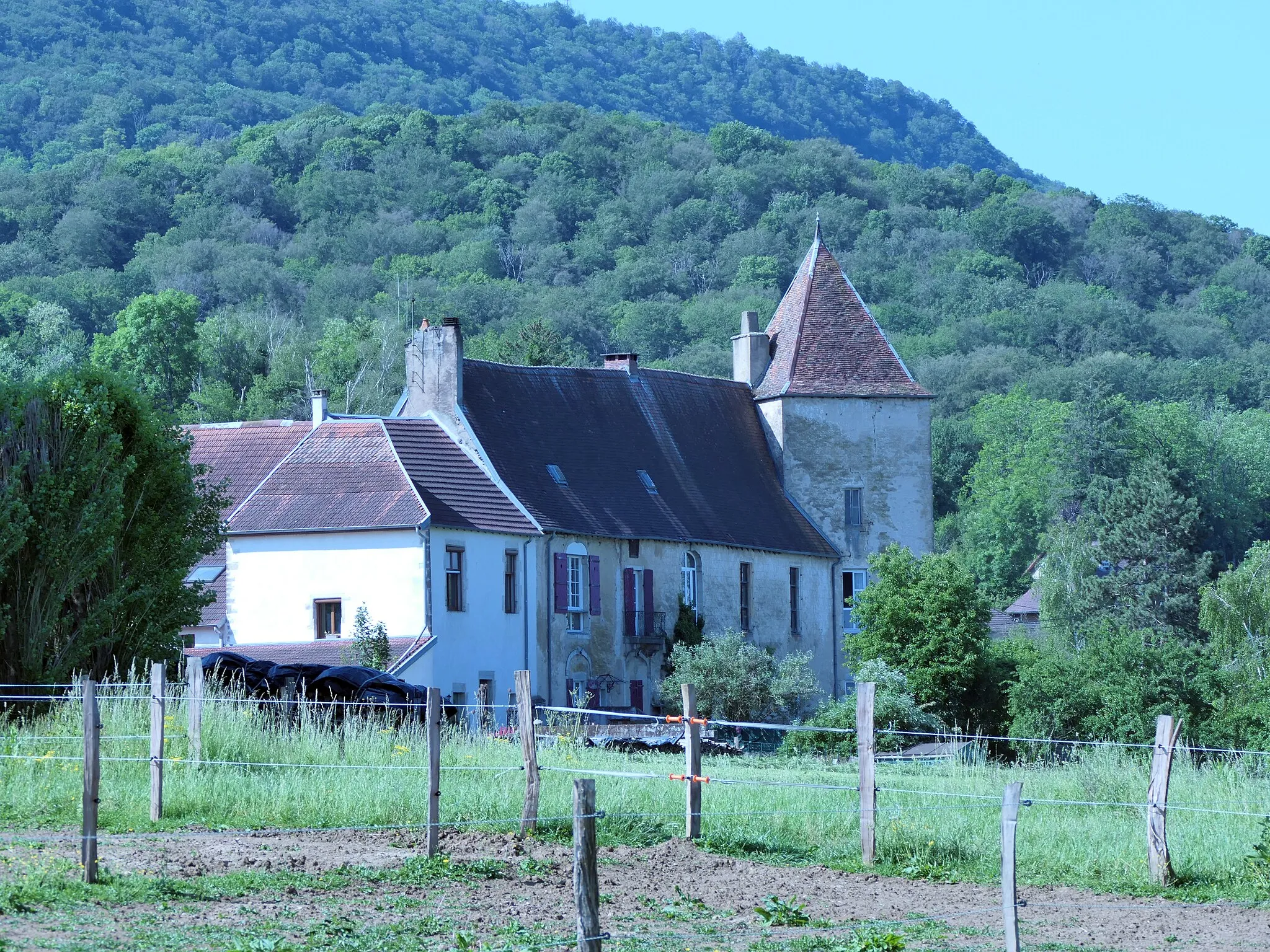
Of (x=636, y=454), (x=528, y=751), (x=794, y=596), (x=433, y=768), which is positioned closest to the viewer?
(x=433, y=768)

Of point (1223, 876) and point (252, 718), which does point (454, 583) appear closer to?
point (252, 718)

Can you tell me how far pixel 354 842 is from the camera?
63.4 ft

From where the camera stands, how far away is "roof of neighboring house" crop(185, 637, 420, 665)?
45000 mm

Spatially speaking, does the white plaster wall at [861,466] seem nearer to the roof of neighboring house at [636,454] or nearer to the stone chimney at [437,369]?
the roof of neighboring house at [636,454]

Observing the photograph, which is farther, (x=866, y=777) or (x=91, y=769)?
(x=866, y=777)

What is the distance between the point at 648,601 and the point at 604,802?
29385 millimetres

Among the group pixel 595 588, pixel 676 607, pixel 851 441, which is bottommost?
pixel 676 607

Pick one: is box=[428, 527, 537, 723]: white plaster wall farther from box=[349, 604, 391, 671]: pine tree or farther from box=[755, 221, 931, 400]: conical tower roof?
box=[755, 221, 931, 400]: conical tower roof

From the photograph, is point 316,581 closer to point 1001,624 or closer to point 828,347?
point 828,347

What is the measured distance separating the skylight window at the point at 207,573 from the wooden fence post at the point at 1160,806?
1291 inches

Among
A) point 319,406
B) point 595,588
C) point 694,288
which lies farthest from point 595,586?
point 694,288

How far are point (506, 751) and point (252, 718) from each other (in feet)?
11.2

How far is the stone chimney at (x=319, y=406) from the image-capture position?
5225 cm

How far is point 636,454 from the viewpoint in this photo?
54.4 metres
